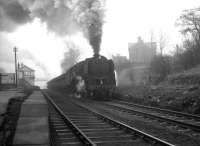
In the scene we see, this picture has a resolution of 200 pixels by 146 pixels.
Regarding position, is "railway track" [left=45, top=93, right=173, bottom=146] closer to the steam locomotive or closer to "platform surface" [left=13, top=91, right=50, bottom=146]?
"platform surface" [left=13, top=91, right=50, bottom=146]

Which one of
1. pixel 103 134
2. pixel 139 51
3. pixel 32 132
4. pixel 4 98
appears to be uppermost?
pixel 139 51

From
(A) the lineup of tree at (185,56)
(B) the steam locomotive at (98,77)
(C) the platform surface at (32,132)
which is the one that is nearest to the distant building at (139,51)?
(A) the lineup of tree at (185,56)

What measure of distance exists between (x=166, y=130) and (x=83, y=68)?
13230 millimetres

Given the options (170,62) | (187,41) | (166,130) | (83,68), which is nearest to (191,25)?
(187,41)

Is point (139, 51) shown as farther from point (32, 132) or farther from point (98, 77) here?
point (32, 132)

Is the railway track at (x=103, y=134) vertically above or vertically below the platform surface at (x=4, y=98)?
below

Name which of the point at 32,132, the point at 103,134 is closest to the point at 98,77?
the point at 103,134

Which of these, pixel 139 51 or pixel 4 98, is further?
pixel 139 51

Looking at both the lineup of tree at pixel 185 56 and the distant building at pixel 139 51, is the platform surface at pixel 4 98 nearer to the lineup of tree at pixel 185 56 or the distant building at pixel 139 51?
the lineup of tree at pixel 185 56

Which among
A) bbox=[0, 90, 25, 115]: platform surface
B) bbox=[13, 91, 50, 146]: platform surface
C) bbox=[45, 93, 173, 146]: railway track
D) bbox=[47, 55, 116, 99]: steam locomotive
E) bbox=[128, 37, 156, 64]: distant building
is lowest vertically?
bbox=[45, 93, 173, 146]: railway track

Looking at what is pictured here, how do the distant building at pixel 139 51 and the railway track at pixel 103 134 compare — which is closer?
the railway track at pixel 103 134

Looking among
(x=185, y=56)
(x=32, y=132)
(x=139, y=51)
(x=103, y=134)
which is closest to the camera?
(x=32, y=132)

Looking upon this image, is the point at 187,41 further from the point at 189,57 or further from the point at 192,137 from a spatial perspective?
the point at 192,137

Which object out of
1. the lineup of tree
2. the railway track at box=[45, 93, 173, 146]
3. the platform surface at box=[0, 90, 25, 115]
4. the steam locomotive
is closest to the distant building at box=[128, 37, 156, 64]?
the lineup of tree
